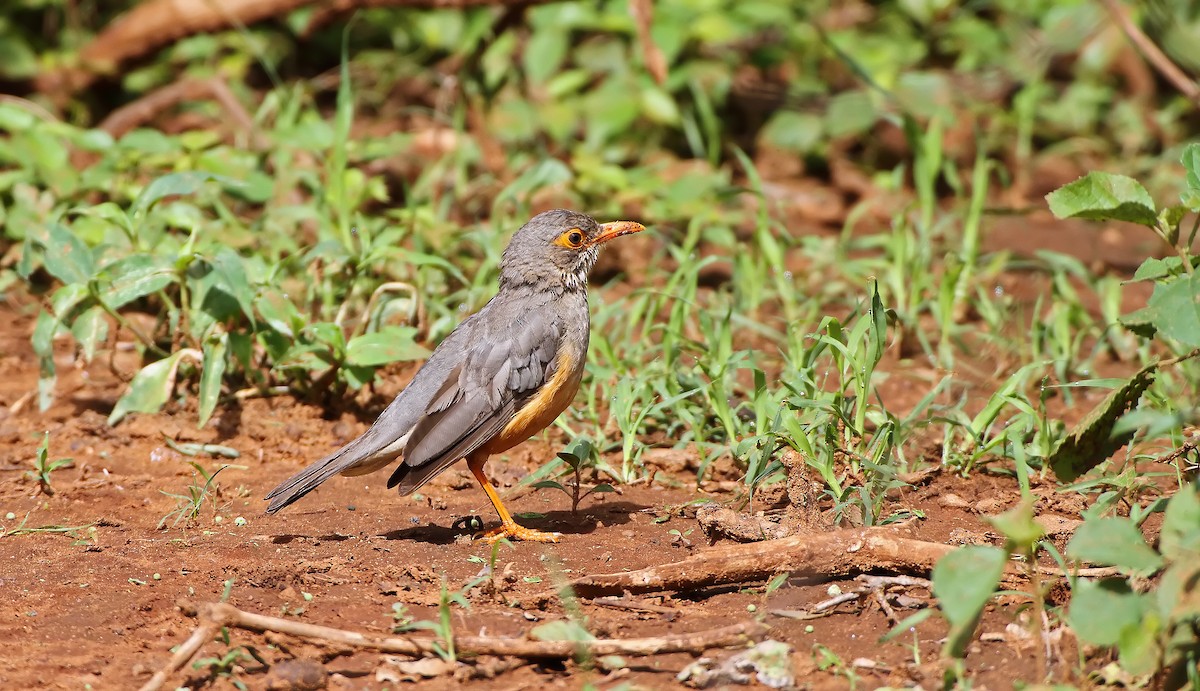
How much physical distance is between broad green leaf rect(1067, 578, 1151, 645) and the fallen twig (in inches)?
47.0

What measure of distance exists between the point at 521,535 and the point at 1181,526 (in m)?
2.92

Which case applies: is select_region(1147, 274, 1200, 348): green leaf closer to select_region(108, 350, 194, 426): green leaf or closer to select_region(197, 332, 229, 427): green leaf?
select_region(197, 332, 229, 427): green leaf

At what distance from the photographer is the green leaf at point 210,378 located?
6805mm

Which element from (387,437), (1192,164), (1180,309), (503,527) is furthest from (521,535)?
(1192,164)

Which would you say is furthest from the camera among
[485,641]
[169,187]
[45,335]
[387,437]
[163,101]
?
[163,101]

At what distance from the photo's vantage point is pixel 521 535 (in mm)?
5785

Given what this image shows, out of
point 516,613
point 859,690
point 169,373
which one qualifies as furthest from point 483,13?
point 859,690

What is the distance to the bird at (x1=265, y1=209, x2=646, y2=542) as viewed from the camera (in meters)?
5.92

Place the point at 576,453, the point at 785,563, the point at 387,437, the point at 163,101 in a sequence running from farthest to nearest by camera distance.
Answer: the point at 163,101
the point at 387,437
the point at 576,453
the point at 785,563

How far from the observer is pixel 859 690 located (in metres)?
4.26

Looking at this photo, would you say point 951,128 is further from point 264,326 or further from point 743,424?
point 264,326

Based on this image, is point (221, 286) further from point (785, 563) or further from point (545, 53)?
point (545, 53)

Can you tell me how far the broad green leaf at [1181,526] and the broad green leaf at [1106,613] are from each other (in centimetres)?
17

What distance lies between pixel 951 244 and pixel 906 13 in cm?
326
